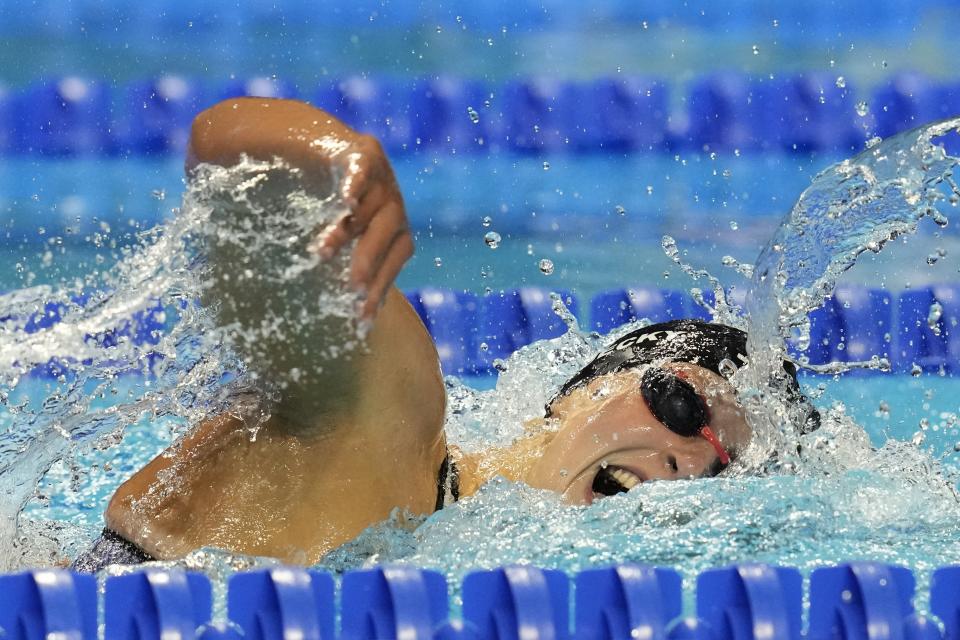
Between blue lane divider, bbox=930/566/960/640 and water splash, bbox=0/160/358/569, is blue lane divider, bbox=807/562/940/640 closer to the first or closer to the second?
blue lane divider, bbox=930/566/960/640

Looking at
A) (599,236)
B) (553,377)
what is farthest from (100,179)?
(553,377)

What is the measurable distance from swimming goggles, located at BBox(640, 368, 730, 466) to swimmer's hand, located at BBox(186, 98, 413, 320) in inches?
24.5

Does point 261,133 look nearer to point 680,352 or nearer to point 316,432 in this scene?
point 316,432

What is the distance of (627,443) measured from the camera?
181 centimetres

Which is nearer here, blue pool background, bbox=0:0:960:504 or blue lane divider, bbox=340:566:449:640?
blue lane divider, bbox=340:566:449:640

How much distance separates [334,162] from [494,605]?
550 millimetres

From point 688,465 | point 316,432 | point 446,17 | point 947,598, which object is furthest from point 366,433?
point 446,17

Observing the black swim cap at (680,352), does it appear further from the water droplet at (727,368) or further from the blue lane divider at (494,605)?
the blue lane divider at (494,605)

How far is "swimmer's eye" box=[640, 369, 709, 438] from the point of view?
1809mm

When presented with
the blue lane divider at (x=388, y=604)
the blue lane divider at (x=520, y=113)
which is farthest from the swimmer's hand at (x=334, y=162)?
the blue lane divider at (x=520, y=113)

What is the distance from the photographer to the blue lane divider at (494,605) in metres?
1.46

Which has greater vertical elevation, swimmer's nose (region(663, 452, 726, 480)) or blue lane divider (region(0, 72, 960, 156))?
blue lane divider (region(0, 72, 960, 156))

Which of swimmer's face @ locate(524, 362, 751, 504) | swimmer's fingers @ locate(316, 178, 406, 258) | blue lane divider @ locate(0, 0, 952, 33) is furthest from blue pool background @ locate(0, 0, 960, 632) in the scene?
swimmer's fingers @ locate(316, 178, 406, 258)

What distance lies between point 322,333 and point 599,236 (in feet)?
9.66
